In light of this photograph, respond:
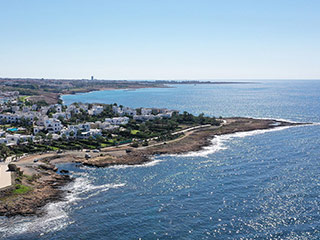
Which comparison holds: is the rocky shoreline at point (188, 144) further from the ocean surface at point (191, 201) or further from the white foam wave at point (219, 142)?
the ocean surface at point (191, 201)

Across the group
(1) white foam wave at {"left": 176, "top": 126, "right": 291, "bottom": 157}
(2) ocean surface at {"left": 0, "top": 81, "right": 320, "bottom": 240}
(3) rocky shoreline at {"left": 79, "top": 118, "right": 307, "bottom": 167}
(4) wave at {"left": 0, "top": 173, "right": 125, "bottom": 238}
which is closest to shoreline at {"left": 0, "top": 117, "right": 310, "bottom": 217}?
(3) rocky shoreline at {"left": 79, "top": 118, "right": 307, "bottom": 167}

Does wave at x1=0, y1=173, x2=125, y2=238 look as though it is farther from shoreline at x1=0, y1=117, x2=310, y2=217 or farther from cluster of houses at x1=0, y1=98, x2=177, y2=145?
cluster of houses at x1=0, y1=98, x2=177, y2=145

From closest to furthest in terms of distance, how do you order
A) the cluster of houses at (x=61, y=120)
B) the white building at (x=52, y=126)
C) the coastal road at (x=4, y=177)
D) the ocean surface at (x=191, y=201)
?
the ocean surface at (x=191, y=201) < the coastal road at (x=4, y=177) < the cluster of houses at (x=61, y=120) < the white building at (x=52, y=126)

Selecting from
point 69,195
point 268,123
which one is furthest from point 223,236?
point 268,123

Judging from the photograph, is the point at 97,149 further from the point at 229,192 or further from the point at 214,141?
the point at 229,192

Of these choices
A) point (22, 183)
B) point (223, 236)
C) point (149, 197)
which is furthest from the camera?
point (22, 183)

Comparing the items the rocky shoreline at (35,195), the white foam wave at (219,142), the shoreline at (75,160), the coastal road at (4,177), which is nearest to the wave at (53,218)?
the rocky shoreline at (35,195)

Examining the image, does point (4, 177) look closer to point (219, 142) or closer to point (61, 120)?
point (219, 142)
